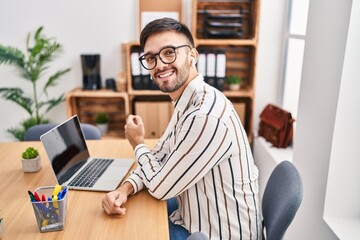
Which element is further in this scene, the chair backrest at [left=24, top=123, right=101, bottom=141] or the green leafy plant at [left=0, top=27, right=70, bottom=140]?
the green leafy plant at [left=0, top=27, right=70, bottom=140]

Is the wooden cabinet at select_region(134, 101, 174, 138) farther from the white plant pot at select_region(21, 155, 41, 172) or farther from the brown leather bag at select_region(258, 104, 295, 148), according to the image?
→ the white plant pot at select_region(21, 155, 41, 172)

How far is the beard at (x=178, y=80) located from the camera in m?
1.24

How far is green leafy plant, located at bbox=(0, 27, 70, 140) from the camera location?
2.63 metres

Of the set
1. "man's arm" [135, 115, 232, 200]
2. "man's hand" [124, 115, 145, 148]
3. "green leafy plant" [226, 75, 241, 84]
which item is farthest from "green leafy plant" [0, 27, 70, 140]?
"man's arm" [135, 115, 232, 200]

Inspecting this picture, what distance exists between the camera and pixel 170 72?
1.24 meters

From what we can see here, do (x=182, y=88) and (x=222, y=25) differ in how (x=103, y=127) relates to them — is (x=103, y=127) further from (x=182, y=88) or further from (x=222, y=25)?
(x=182, y=88)

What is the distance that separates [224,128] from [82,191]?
2.00 ft

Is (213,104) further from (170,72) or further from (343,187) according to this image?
(343,187)

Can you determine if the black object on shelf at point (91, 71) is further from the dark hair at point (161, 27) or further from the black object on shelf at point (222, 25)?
the dark hair at point (161, 27)

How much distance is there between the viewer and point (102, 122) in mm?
2875

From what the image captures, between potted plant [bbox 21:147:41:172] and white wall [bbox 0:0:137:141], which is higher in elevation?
white wall [bbox 0:0:137:141]

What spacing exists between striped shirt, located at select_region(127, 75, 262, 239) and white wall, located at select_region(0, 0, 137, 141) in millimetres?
1805

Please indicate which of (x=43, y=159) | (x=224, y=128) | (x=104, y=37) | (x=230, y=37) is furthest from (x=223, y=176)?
(x=104, y=37)

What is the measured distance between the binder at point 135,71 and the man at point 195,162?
53.3 inches
